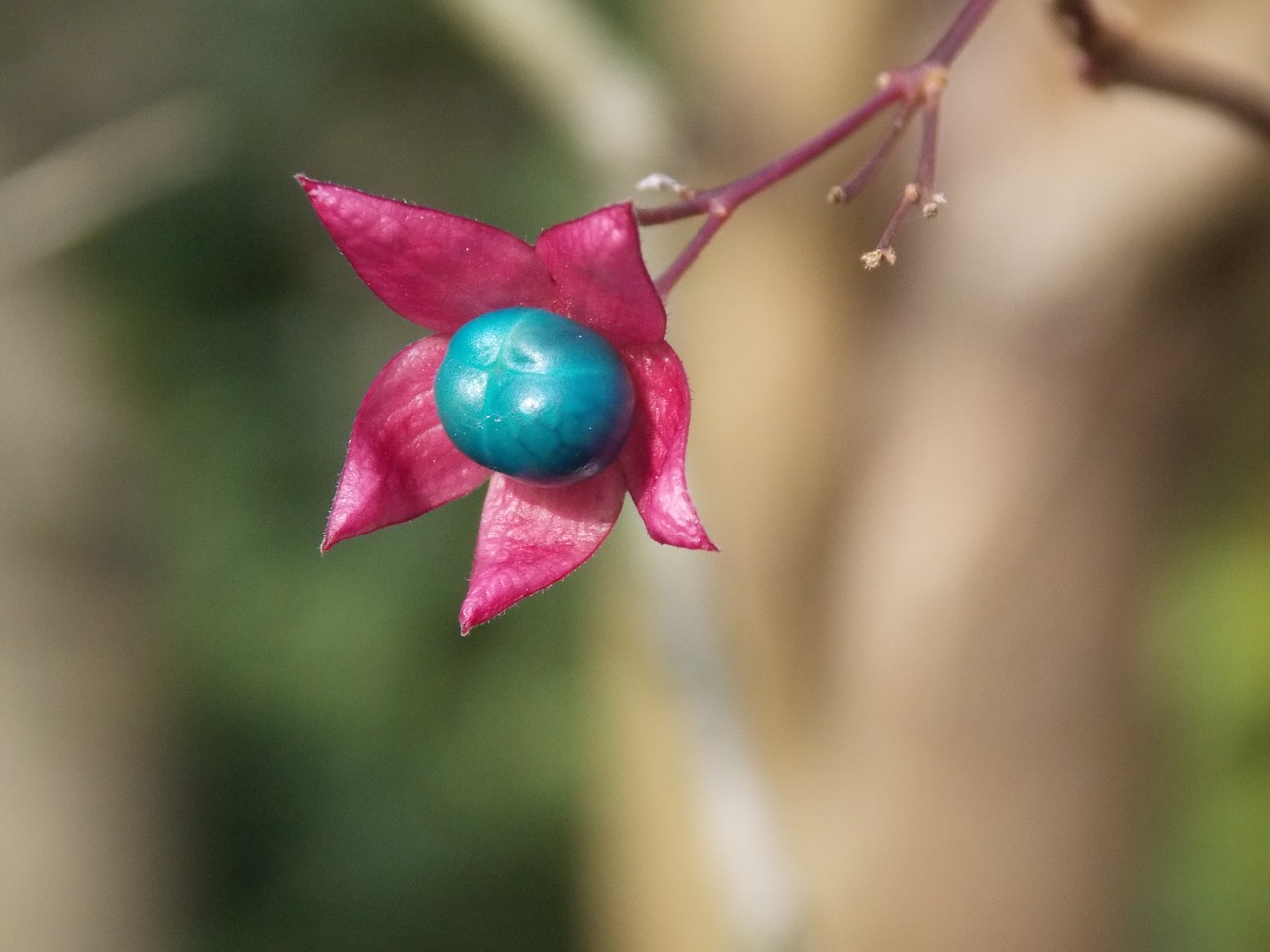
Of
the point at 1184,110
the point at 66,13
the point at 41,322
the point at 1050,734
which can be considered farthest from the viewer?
the point at 66,13

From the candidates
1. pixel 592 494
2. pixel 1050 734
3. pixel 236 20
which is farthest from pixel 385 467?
pixel 236 20

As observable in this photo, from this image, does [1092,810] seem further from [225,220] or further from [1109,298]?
[225,220]

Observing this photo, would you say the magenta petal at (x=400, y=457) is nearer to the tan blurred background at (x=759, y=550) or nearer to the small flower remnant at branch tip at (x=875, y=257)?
the small flower remnant at branch tip at (x=875, y=257)

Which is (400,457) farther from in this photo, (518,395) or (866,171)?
(866,171)

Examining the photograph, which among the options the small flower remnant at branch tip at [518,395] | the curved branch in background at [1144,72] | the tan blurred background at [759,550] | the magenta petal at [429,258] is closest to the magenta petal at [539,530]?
the small flower remnant at branch tip at [518,395]

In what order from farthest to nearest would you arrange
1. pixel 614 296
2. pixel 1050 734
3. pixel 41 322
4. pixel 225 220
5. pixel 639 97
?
pixel 225 220
pixel 41 322
pixel 1050 734
pixel 639 97
pixel 614 296

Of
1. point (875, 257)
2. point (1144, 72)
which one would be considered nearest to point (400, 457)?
point (875, 257)

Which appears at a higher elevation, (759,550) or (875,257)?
(875,257)
